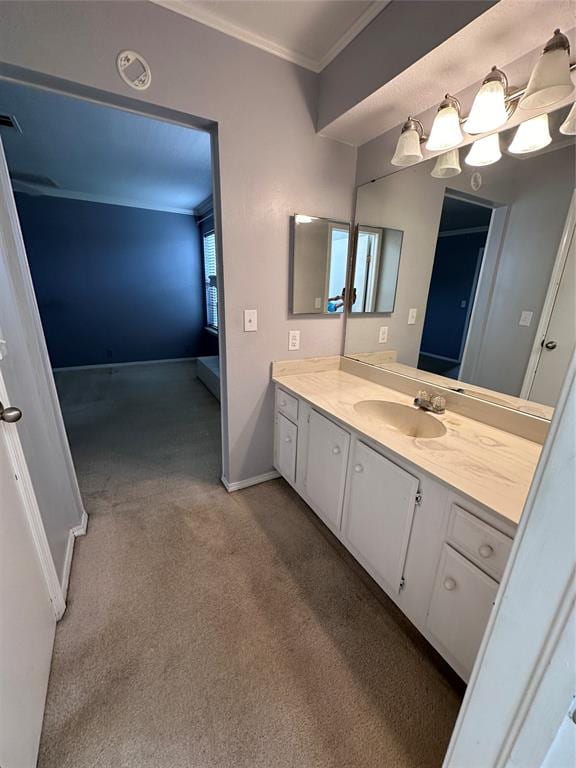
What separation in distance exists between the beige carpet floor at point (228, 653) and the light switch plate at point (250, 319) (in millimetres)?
1177

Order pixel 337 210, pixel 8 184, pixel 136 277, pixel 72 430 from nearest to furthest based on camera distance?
1. pixel 8 184
2. pixel 337 210
3. pixel 72 430
4. pixel 136 277

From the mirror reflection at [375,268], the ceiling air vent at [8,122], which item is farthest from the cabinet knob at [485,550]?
the ceiling air vent at [8,122]

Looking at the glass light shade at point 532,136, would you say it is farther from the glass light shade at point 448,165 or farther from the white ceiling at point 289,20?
the white ceiling at point 289,20

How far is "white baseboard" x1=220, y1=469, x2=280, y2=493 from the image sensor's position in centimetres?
218

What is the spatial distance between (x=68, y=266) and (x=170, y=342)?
1.83m

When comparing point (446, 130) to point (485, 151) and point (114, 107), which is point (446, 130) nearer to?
point (485, 151)

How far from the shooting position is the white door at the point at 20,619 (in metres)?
0.80

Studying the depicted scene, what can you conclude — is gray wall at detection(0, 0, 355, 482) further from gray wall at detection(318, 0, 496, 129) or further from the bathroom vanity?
the bathroom vanity

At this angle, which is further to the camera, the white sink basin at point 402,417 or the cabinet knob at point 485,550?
the white sink basin at point 402,417

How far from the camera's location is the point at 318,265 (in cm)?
200

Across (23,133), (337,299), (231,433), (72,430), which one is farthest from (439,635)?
(23,133)

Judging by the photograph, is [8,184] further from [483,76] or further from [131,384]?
[131,384]

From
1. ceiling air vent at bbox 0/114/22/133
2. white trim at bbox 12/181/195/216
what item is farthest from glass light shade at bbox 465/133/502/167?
white trim at bbox 12/181/195/216

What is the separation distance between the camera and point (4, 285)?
4.08ft
